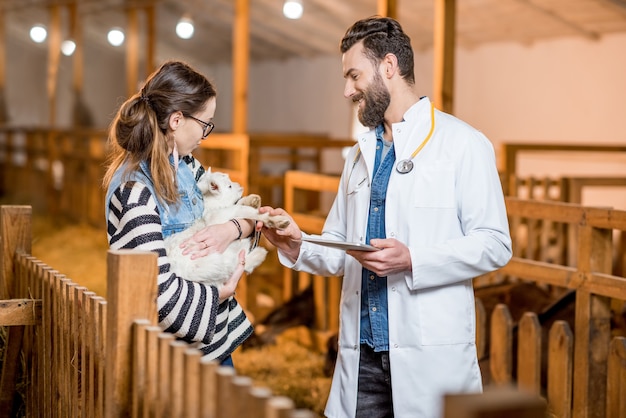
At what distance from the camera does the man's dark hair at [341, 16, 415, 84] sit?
253 centimetres

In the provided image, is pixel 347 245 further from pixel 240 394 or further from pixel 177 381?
pixel 240 394

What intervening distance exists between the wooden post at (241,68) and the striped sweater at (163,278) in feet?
16.9

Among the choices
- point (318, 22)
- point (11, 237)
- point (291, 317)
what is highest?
point (318, 22)

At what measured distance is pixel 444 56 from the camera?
557cm

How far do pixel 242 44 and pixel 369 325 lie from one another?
5.35 m

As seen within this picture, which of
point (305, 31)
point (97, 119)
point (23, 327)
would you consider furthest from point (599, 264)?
point (97, 119)

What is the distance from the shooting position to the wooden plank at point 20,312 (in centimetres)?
275

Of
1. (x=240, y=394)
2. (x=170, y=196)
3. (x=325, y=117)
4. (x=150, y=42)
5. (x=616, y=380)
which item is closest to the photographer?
(x=240, y=394)

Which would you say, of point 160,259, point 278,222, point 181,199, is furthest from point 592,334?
point 160,259

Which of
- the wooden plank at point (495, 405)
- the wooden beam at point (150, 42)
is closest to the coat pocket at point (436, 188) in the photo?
the wooden plank at point (495, 405)

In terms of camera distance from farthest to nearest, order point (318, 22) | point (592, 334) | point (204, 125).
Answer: point (318, 22) < point (592, 334) < point (204, 125)

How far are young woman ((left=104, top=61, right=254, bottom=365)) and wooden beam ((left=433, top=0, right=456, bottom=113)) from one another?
10.4ft

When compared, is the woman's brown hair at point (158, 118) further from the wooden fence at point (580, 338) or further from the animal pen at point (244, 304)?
the wooden fence at point (580, 338)

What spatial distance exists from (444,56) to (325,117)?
1003cm
